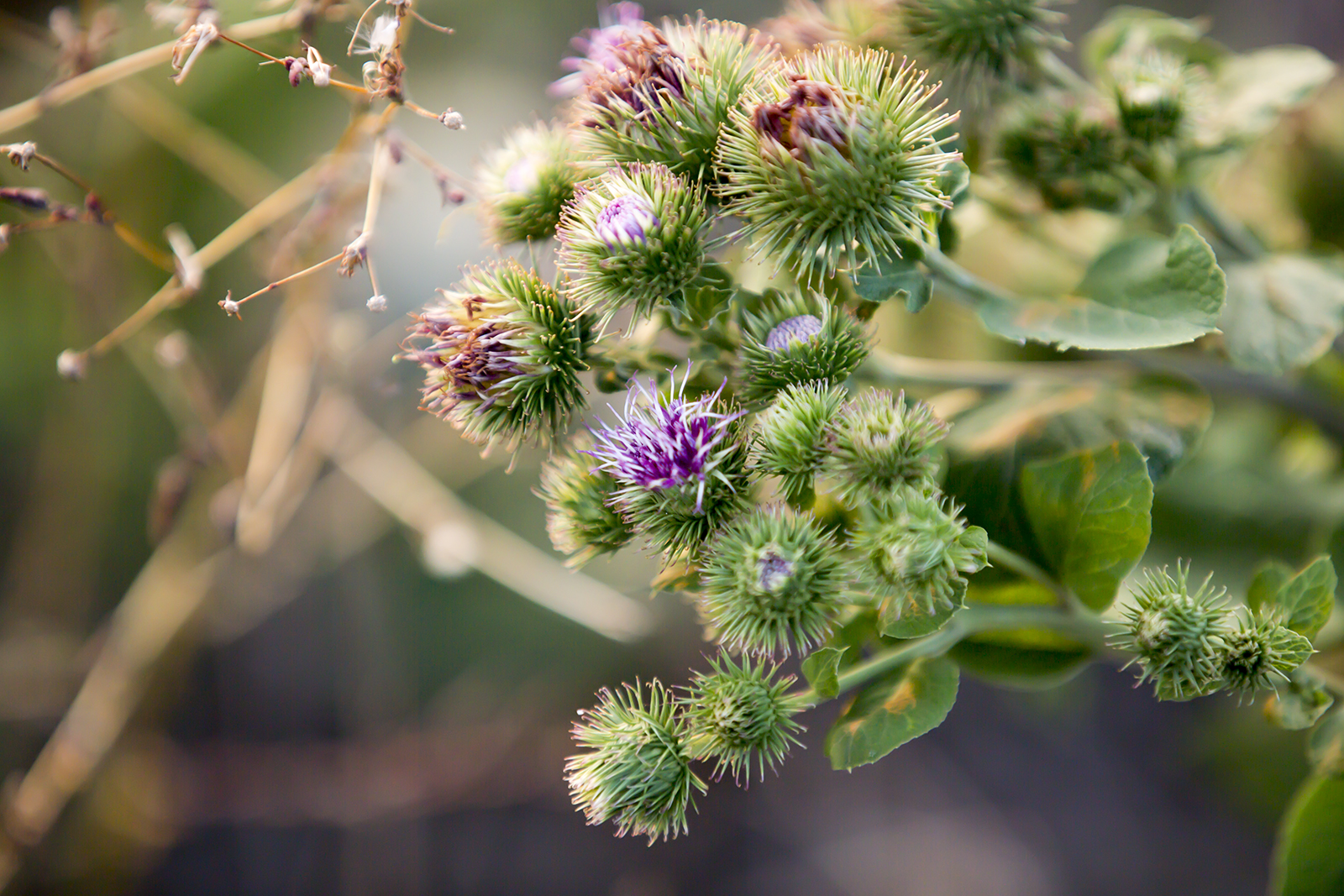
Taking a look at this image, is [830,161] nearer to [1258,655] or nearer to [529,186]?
[529,186]

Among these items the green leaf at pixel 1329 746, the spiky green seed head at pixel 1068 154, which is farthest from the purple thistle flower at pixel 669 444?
the green leaf at pixel 1329 746

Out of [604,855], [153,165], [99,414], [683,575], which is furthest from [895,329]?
[99,414]

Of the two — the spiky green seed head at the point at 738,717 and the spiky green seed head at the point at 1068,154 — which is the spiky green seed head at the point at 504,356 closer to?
the spiky green seed head at the point at 738,717

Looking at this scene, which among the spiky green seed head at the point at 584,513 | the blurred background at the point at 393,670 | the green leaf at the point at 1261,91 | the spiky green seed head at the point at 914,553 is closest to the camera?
the spiky green seed head at the point at 914,553

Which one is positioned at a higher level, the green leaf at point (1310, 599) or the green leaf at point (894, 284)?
the green leaf at point (894, 284)

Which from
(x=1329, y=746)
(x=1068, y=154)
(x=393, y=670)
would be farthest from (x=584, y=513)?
(x=393, y=670)

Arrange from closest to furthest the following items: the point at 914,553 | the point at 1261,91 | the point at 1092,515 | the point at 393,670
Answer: the point at 914,553 < the point at 1092,515 < the point at 1261,91 < the point at 393,670
